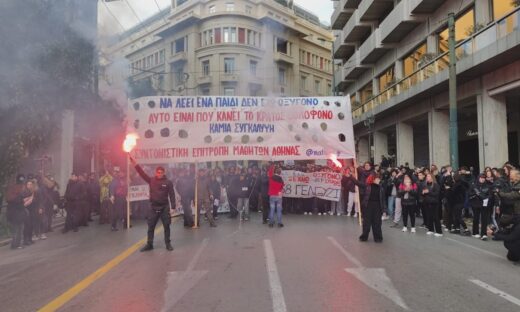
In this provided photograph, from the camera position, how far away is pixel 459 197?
33.9 feet

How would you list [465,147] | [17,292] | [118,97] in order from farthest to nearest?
1. [465,147]
2. [118,97]
3. [17,292]

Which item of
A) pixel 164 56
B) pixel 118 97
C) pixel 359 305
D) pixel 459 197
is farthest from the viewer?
pixel 164 56

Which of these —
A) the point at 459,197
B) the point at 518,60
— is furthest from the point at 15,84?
the point at 518,60

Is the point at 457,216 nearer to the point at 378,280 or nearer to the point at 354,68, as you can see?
the point at 378,280

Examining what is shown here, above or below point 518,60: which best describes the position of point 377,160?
below

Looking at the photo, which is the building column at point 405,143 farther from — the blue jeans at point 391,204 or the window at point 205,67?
the blue jeans at point 391,204

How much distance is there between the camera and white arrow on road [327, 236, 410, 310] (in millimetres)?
4973

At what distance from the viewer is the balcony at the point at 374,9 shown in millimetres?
26609

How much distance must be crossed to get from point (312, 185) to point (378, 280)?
9.11 m

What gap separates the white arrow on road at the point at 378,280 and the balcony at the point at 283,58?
11.0 meters

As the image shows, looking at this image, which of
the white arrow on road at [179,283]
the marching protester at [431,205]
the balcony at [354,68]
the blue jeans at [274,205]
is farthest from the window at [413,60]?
the white arrow on road at [179,283]

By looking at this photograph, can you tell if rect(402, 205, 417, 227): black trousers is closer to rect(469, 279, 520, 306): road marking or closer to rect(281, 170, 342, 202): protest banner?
rect(281, 170, 342, 202): protest banner

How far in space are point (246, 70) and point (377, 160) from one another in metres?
16.5

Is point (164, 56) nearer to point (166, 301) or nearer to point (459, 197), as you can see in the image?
point (459, 197)
